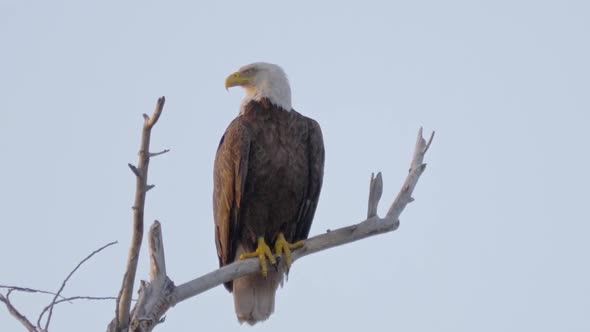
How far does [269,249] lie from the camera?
21.0 feet

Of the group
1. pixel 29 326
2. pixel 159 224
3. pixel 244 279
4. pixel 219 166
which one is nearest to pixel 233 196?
pixel 219 166

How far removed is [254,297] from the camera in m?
6.81

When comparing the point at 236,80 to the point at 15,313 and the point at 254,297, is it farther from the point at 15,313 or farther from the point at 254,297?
the point at 15,313

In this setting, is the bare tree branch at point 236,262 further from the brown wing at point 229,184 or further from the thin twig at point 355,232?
the brown wing at point 229,184

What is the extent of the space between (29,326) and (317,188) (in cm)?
306

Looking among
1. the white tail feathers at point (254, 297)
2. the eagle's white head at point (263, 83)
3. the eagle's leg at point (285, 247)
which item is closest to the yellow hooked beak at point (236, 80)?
the eagle's white head at point (263, 83)

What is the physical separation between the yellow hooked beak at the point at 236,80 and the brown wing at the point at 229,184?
2.45 feet

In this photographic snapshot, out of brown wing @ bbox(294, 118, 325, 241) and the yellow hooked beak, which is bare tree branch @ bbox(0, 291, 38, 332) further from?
the yellow hooked beak

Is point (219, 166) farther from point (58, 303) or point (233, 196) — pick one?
point (58, 303)

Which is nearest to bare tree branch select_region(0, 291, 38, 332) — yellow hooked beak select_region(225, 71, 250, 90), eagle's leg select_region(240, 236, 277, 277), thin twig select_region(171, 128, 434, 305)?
thin twig select_region(171, 128, 434, 305)

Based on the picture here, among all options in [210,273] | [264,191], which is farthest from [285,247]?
[210,273]

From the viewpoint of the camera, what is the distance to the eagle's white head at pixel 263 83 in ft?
23.2

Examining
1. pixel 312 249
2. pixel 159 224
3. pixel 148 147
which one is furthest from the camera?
pixel 312 249

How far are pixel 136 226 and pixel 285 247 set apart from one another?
2.31 metres
